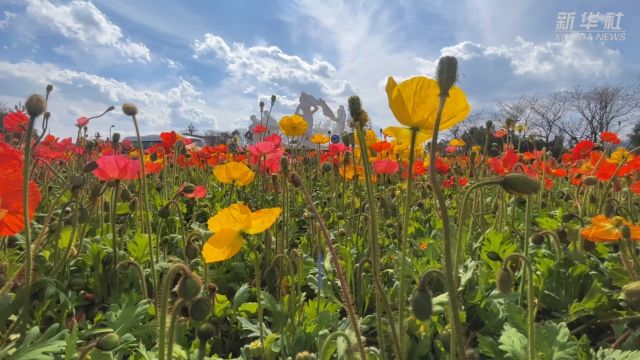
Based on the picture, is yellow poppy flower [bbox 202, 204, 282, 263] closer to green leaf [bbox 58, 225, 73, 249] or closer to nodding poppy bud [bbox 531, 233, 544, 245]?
nodding poppy bud [bbox 531, 233, 544, 245]

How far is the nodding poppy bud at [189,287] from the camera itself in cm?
81

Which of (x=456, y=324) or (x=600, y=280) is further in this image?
(x=600, y=280)

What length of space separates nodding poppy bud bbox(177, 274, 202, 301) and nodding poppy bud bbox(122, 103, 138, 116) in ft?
4.38

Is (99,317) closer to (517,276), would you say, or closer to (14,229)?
(14,229)

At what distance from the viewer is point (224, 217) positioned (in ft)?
4.33

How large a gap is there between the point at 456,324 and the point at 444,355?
0.61m

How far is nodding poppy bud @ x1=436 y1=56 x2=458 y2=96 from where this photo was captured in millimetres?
757

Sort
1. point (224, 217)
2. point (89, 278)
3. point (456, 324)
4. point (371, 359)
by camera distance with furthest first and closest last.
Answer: point (89, 278) → point (224, 217) → point (371, 359) → point (456, 324)

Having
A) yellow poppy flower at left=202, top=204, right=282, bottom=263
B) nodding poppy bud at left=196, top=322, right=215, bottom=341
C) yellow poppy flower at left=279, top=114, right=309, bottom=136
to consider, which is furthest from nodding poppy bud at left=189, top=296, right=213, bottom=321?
yellow poppy flower at left=279, top=114, right=309, bottom=136

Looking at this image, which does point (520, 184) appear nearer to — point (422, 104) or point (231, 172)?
point (422, 104)

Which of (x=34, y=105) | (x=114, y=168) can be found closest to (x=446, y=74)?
(x=34, y=105)

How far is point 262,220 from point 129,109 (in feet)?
3.32

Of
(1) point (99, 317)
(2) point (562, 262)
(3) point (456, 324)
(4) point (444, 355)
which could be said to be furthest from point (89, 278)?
(2) point (562, 262)

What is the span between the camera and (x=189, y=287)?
82cm
